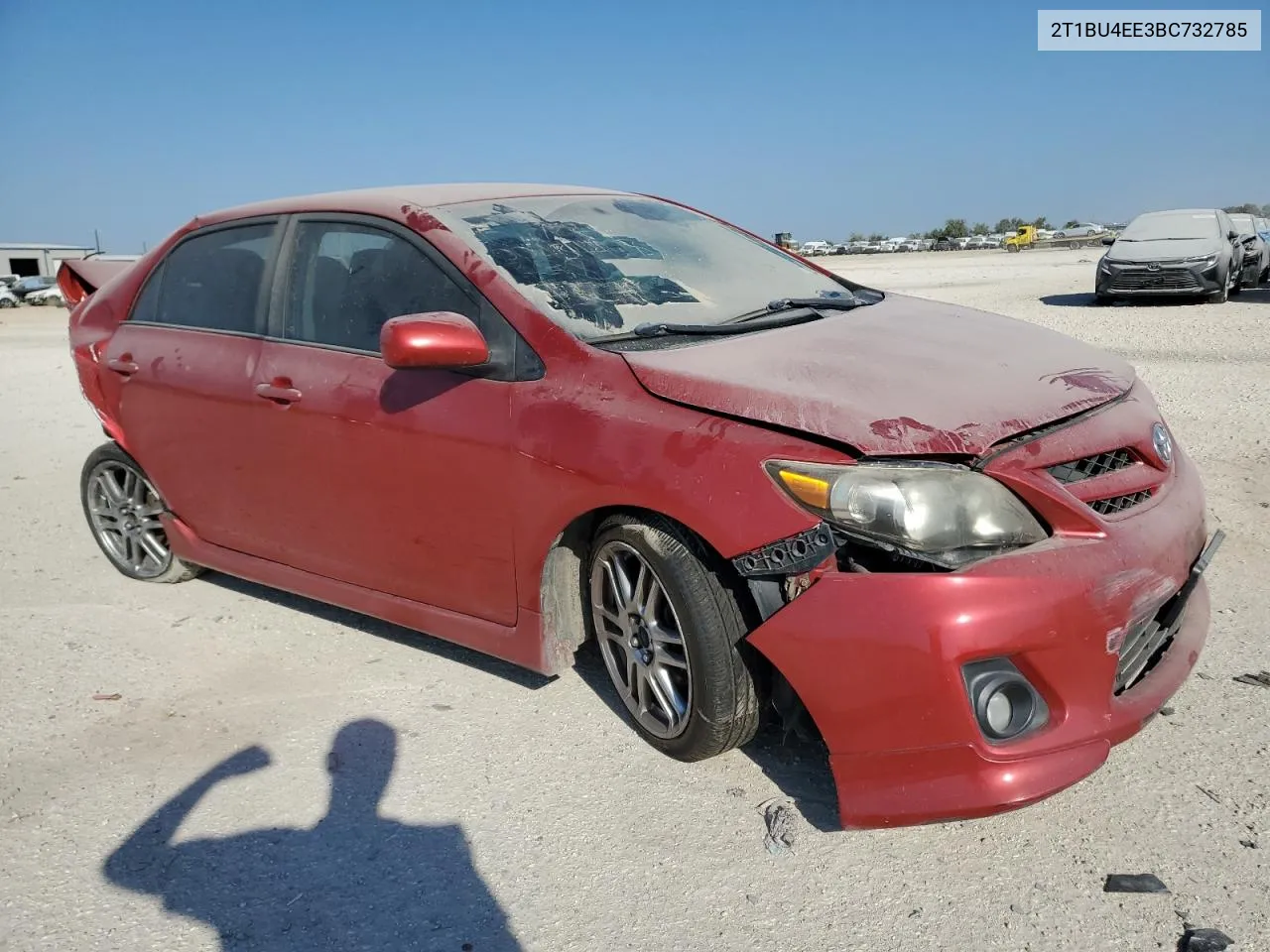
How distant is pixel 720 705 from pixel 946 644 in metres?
0.74

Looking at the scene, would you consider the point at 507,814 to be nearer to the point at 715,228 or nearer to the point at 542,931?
the point at 542,931

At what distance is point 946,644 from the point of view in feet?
7.64

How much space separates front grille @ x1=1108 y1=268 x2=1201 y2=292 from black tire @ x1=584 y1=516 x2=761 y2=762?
15883mm

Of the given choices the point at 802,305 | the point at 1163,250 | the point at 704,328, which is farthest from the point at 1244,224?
the point at 704,328

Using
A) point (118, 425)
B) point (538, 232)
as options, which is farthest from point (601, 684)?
point (118, 425)

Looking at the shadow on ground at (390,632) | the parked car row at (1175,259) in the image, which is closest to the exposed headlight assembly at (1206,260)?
the parked car row at (1175,259)

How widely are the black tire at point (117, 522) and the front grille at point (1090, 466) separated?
12.4 feet

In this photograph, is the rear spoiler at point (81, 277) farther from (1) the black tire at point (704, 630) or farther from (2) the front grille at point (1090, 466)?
(2) the front grille at point (1090, 466)

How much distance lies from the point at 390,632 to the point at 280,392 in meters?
1.13

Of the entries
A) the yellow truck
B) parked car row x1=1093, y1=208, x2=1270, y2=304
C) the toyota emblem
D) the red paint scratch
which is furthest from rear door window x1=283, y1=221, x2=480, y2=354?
the yellow truck

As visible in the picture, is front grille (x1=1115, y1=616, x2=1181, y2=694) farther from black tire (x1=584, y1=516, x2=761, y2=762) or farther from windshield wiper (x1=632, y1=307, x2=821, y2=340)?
windshield wiper (x1=632, y1=307, x2=821, y2=340)

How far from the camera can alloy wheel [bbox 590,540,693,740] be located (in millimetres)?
3000

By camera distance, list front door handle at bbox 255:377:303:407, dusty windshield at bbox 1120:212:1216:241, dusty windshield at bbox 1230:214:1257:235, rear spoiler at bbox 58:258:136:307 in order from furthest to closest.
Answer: dusty windshield at bbox 1230:214:1257:235 < dusty windshield at bbox 1120:212:1216:241 < rear spoiler at bbox 58:258:136:307 < front door handle at bbox 255:377:303:407

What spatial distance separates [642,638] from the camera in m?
3.11
